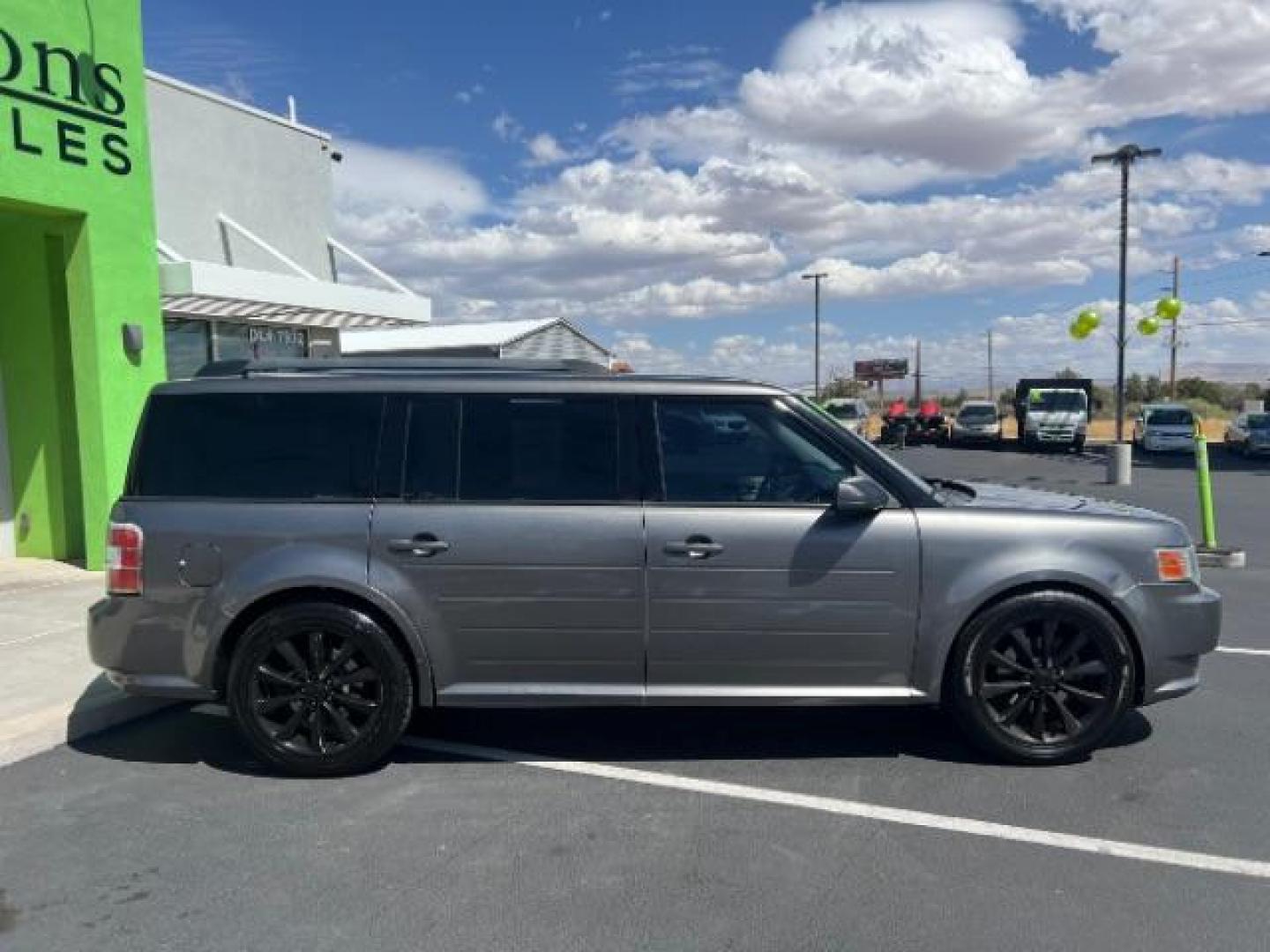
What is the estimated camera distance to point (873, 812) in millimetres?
4125

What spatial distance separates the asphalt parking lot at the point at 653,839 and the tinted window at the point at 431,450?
51.0 inches

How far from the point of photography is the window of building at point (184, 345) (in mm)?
11312

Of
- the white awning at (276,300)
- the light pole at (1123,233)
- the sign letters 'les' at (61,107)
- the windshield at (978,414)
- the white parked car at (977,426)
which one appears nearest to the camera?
the sign letters 'les' at (61,107)

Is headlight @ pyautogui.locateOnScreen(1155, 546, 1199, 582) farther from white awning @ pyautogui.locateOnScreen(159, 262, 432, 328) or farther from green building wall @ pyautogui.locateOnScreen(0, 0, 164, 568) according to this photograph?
white awning @ pyautogui.locateOnScreen(159, 262, 432, 328)

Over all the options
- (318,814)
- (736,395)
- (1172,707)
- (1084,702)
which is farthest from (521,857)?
(1172,707)

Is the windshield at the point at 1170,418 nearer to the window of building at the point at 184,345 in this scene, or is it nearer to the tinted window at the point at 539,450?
the window of building at the point at 184,345

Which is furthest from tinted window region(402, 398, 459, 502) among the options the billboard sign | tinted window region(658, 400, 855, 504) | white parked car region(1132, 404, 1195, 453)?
the billboard sign

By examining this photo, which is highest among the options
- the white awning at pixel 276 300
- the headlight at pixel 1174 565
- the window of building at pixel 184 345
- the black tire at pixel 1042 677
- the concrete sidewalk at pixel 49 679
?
the white awning at pixel 276 300

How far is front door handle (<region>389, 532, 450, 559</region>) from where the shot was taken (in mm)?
4488

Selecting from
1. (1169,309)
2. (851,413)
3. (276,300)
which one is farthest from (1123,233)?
(276,300)

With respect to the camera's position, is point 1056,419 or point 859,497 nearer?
point 859,497

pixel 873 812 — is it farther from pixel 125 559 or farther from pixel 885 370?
pixel 885 370

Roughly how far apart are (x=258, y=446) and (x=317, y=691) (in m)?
1.16

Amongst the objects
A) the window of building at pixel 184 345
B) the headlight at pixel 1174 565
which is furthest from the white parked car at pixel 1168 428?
the headlight at pixel 1174 565
